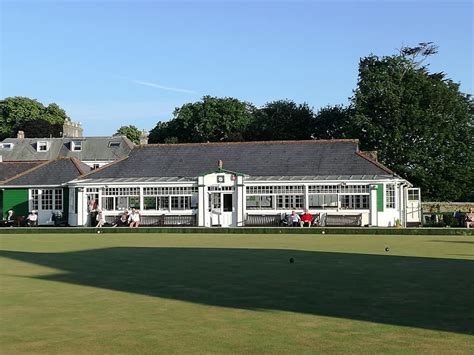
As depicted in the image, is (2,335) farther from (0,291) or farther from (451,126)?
(451,126)

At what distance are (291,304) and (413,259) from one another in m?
7.76

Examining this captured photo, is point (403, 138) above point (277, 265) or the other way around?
above

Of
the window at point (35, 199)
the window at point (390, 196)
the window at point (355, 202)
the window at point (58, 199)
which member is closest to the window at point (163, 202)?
the window at point (58, 199)

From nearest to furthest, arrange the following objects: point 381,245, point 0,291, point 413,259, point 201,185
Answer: point 0,291
point 413,259
point 381,245
point 201,185

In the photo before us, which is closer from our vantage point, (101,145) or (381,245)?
(381,245)

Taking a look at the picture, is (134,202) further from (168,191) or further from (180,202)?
(180,202)

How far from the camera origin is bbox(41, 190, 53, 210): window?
42875 millimetres

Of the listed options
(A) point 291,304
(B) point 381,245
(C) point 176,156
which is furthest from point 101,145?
(A) point 291,304

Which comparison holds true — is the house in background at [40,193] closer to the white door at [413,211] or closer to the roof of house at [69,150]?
the white door at [413,211]

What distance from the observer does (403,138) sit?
5138cm

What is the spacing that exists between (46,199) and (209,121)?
32662 millimetres

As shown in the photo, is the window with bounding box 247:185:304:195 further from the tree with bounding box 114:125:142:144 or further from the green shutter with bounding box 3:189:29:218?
the tree with bounding box 114:125:142:144

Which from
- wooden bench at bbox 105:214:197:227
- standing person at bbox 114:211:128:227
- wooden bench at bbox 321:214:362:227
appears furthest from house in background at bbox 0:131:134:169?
wooden bench at bbox 321:214:362:227

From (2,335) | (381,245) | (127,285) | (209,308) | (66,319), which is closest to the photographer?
(2,335)
